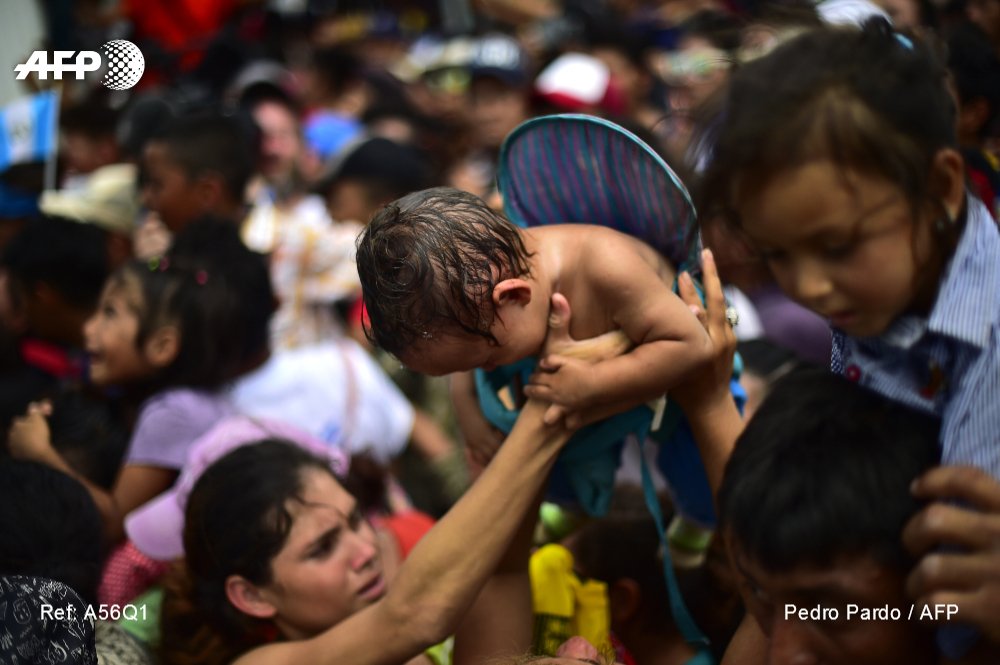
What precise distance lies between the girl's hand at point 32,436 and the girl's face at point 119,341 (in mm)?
203

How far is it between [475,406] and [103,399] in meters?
1.59

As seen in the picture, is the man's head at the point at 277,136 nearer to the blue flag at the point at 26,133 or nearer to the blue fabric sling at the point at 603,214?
the blue flag at the point at 26,133

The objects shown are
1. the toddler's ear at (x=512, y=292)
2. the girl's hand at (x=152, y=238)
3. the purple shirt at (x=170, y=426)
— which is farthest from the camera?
the girl's hand at (x=152, y=238)

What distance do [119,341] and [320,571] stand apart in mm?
1243

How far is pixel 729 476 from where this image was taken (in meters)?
1.48

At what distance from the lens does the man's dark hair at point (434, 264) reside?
168 centimetres

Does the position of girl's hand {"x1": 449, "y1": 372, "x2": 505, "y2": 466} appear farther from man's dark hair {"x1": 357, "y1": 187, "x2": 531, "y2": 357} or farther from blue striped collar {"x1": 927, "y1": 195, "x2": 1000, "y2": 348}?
blue striped collar {"x1": 927, "y1": 195, "x2": 1000, "y2": 348}

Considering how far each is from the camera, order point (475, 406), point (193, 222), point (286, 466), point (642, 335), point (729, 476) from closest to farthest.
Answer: point (729, 476) < point (642, 335) < point (475, 406) < point (286, 466) < point (193, 222)

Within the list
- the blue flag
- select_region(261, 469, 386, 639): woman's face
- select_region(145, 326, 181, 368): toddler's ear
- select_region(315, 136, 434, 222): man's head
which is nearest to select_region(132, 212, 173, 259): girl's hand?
the blue flag

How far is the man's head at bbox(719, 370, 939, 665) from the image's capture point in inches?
53.6

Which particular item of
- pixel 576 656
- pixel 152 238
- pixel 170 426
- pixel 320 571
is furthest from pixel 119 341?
pixel 576 656

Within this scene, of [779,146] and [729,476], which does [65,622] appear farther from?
[779,146]

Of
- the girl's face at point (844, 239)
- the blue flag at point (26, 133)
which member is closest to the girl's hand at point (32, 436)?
the blue flag at point (26, 133)

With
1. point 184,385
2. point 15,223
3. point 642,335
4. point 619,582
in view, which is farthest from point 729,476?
point 15,223
